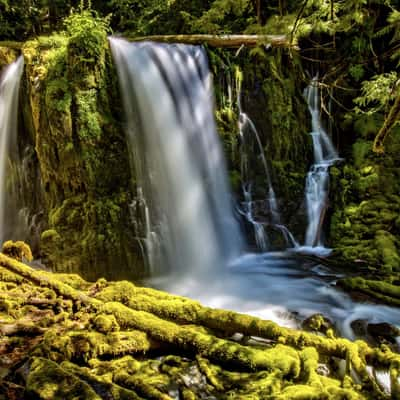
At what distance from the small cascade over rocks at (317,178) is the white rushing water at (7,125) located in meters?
7.36

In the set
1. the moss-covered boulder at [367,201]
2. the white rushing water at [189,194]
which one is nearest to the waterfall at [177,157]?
the white rushing water at [189,194]

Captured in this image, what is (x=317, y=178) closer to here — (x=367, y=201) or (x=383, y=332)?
(x=367, y=201)

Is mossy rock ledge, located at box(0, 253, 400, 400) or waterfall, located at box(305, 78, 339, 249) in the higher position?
waterfall, located at box(305, 78, 339, 249)

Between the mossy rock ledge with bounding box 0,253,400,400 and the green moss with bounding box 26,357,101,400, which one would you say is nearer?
the green moss with bounding box 26,357,101,400

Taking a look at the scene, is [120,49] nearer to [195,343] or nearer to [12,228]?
[12,228]

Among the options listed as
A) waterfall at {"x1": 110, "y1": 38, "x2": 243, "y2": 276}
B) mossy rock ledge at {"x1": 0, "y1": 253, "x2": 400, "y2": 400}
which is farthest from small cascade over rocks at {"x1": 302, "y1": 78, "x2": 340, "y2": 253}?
mossy rock ledge at {"x1": 0, "y1": 253, "x2": 400, "y2": 400}

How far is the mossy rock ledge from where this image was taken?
92.0 inches

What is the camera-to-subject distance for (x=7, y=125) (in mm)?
8070

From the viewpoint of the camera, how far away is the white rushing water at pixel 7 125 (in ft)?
26.5

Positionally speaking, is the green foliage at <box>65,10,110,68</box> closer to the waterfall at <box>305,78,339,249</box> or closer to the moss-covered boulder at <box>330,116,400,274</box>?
the waterfall at <box>305,78,339,249</box>

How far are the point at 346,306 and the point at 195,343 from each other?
3.65 meters

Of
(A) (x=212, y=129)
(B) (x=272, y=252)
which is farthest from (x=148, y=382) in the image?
(A) (x=212, y=129)

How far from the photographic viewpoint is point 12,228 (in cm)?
805

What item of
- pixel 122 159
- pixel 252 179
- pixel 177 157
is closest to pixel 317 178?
pixel 252 179
